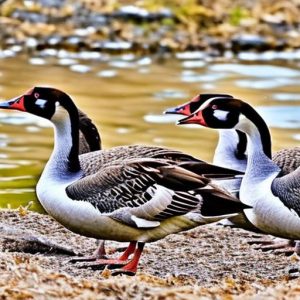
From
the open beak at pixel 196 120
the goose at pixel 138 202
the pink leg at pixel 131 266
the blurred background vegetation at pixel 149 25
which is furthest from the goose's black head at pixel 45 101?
the blurred background vegetation at pixel 149 25

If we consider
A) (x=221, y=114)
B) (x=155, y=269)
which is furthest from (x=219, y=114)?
(x=155, y=269)

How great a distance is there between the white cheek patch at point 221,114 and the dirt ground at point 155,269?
103 cm

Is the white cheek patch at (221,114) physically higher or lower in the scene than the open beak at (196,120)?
higher

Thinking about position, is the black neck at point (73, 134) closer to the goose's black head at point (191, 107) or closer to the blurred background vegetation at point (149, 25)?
the goose's black head at point (191, 107)

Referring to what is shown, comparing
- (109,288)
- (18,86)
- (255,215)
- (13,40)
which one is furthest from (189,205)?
(13,40)

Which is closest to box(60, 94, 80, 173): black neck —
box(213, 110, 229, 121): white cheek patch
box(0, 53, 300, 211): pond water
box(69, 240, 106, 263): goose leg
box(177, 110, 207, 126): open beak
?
box(69, 240, 106, 263): goose leg

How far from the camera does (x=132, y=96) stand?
17875 millimetres

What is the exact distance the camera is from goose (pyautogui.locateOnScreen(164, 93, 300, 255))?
27.0 feet

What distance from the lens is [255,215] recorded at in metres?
7.52

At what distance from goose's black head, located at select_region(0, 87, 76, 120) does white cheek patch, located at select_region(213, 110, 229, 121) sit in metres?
1.01

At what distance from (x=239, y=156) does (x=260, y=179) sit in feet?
6.14

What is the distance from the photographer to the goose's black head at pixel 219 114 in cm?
785

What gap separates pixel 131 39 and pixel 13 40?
2527 mm

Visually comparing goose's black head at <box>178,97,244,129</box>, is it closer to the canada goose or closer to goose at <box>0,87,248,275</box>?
goose at <box>0,87,248,275</box>
